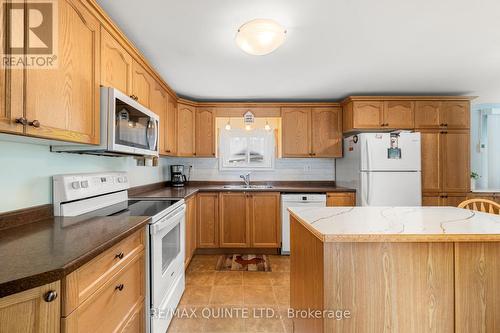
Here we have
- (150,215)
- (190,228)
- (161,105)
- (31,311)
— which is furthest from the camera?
(190,228)

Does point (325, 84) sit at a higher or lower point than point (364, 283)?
higher

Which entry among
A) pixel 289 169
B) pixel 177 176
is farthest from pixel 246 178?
pixel 177 176

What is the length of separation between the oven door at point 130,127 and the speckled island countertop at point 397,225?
1250 mm

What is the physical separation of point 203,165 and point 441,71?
330 cm

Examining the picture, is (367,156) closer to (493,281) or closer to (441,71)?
(441,71)

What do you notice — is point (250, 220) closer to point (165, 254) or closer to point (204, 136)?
point (204, 136)

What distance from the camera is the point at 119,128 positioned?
159cm

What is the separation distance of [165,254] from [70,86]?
51.3 inches

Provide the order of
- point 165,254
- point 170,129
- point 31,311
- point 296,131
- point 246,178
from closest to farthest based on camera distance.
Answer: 1. point 31,311
2. point 165,254
3. point 170,129
4. point 296,131
5. point 246,178

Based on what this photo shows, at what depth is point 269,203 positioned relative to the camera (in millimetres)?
3338

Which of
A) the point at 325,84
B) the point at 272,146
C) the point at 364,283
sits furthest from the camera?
the point at 272,146

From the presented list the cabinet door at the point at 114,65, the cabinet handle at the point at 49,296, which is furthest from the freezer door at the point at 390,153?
the cabinet handle at the point at 49,296

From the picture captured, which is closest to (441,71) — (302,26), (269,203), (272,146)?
(302,26)

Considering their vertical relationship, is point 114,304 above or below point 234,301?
above
